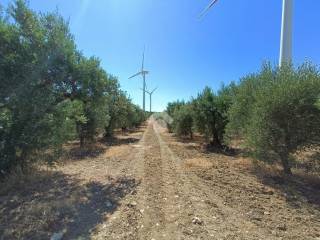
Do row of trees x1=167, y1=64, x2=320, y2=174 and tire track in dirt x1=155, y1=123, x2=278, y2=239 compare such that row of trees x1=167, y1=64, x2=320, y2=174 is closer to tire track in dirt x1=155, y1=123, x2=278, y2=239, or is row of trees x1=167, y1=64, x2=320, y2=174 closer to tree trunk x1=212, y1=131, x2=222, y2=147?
tire track in dirt x1=155, y1=123, x2=278, y2=239

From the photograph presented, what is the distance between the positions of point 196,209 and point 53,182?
5.45 metres

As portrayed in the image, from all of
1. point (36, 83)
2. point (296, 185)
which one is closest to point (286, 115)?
point (296, 185)

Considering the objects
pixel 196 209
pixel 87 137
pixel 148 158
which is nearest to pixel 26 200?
pixel 196 209

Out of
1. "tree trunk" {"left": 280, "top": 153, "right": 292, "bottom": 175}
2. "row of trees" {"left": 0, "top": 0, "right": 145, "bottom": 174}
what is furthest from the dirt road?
"row of trees" {"left": 0, "top": 0, "right": 145, "bottom": 174}

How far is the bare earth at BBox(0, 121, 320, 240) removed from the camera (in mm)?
5824

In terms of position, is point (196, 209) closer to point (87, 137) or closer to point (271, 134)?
point (271, 134)

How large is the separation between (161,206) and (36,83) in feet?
19.6

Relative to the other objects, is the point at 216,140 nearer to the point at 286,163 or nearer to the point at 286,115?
the point at 286,163

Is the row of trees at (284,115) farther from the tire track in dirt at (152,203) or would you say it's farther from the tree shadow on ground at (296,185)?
the tire track in dirt at (152,203)

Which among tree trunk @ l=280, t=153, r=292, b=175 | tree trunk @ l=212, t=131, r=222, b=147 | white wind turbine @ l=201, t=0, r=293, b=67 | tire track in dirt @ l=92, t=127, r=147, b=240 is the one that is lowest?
tire track in dirt @ l=92, t=127, r=147, b=240

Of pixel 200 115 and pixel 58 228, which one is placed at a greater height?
pixel 200 115

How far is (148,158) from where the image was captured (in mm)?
15211

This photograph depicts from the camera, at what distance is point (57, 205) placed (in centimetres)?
723

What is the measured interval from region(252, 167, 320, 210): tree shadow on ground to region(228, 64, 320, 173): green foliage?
661mm
